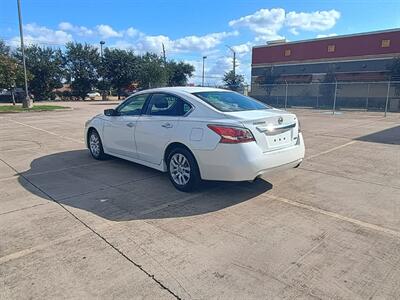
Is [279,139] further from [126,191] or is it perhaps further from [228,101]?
[126,191]

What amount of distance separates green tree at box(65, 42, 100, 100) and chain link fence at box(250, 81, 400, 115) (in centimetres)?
2525

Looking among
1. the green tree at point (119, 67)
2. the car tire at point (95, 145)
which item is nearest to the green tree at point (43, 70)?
the green tree at point (119, 67)

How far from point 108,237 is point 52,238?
23.9 inches

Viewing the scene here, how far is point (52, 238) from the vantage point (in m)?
3.48

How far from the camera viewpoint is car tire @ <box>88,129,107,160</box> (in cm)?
688

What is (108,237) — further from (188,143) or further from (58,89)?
(58,89)

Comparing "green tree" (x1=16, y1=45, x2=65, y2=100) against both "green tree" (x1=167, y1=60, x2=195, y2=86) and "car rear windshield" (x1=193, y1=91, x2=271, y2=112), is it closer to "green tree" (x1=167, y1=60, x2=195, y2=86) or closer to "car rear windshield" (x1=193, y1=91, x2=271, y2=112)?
"green tree" (x1=167, y1=60, x2=195, y2=86)

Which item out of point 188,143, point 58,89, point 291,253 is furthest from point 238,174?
point 58,89

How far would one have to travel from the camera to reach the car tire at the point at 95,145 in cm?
688

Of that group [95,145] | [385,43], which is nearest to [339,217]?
[95,145]

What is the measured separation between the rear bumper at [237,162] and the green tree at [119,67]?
44.1m

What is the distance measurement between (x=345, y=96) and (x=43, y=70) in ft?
114

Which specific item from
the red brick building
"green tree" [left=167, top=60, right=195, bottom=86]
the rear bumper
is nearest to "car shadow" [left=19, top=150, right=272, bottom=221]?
the rear bumper

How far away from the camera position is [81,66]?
145ft
